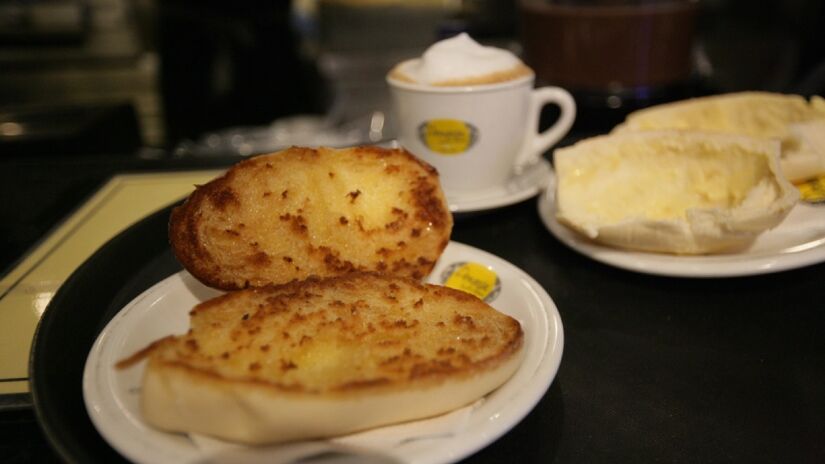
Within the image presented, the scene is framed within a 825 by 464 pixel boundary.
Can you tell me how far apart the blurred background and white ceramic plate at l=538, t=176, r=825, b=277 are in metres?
1.19

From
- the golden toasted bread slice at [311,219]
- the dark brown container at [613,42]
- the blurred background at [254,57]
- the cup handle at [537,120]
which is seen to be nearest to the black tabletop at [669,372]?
the golden toasted bread slice at [311,219]

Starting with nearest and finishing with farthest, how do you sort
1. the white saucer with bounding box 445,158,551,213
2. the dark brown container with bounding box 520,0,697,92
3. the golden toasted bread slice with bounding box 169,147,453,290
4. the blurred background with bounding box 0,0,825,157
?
the golden toasted bread slice with bounding box 169,147,453,290 < the white saucer with bounding box 445,158,551,213 < the dark brown container with bounding box 520,0,697,92 < the blurred background with bounding box 0,0,825,157

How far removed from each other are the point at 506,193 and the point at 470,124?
138 mm

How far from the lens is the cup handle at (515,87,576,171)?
1.10 m

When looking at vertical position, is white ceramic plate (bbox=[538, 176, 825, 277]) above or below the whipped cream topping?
below

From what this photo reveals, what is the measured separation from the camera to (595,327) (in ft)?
2.29

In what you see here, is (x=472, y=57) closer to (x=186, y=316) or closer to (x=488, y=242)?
(x=488, y=242)

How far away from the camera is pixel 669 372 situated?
2.01ft

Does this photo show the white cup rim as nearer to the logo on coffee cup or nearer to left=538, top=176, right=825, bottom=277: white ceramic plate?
the logo on coffee cup

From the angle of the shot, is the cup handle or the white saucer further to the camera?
the cup handle

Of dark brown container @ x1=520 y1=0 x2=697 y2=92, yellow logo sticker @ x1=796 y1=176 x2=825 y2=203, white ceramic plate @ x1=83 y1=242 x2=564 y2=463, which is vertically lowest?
yellow logo sticker @ x1=796 y1=176 x2=825 y2=203

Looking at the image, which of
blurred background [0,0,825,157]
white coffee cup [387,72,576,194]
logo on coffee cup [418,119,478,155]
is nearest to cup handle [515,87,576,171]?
white coffee cup [387,72,576,194]

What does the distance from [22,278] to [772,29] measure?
253 centimetres

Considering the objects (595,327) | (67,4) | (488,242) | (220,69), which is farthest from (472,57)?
(67,4)
